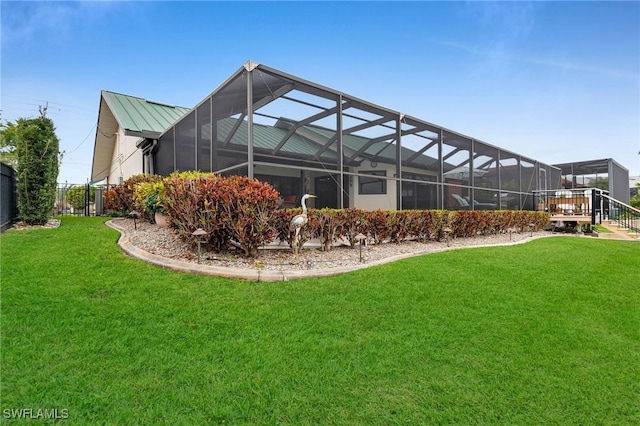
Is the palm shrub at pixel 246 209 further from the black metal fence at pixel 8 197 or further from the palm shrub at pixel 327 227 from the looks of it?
the black metal fence at pixel 8 197

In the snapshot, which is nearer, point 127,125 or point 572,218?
point 127,125

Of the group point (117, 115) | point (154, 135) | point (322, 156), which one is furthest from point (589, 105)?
point (117, 115)

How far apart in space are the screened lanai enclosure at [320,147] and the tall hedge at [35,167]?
3.11m

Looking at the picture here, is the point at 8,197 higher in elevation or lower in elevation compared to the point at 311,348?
higher

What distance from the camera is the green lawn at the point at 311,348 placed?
1.95 meters

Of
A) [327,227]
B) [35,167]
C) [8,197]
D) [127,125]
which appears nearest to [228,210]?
[327,227]

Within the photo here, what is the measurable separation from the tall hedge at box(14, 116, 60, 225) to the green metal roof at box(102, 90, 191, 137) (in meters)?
4.17

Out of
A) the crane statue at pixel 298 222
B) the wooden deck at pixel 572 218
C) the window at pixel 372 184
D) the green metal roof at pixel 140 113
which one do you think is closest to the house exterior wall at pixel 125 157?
the green metal roof at pixel 140 113

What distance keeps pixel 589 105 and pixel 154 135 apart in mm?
16803

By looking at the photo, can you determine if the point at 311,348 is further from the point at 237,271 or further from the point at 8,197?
the point at 8,197

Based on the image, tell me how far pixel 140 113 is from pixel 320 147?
10.5 metres

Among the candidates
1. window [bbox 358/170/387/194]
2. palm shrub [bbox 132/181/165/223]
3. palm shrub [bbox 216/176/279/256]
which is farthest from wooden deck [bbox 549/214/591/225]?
palm shrub [bbox 132/181/165/223]

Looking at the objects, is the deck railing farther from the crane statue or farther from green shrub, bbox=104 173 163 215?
green shrub, bbox=104 173 163 215

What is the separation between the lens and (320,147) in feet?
23.9
